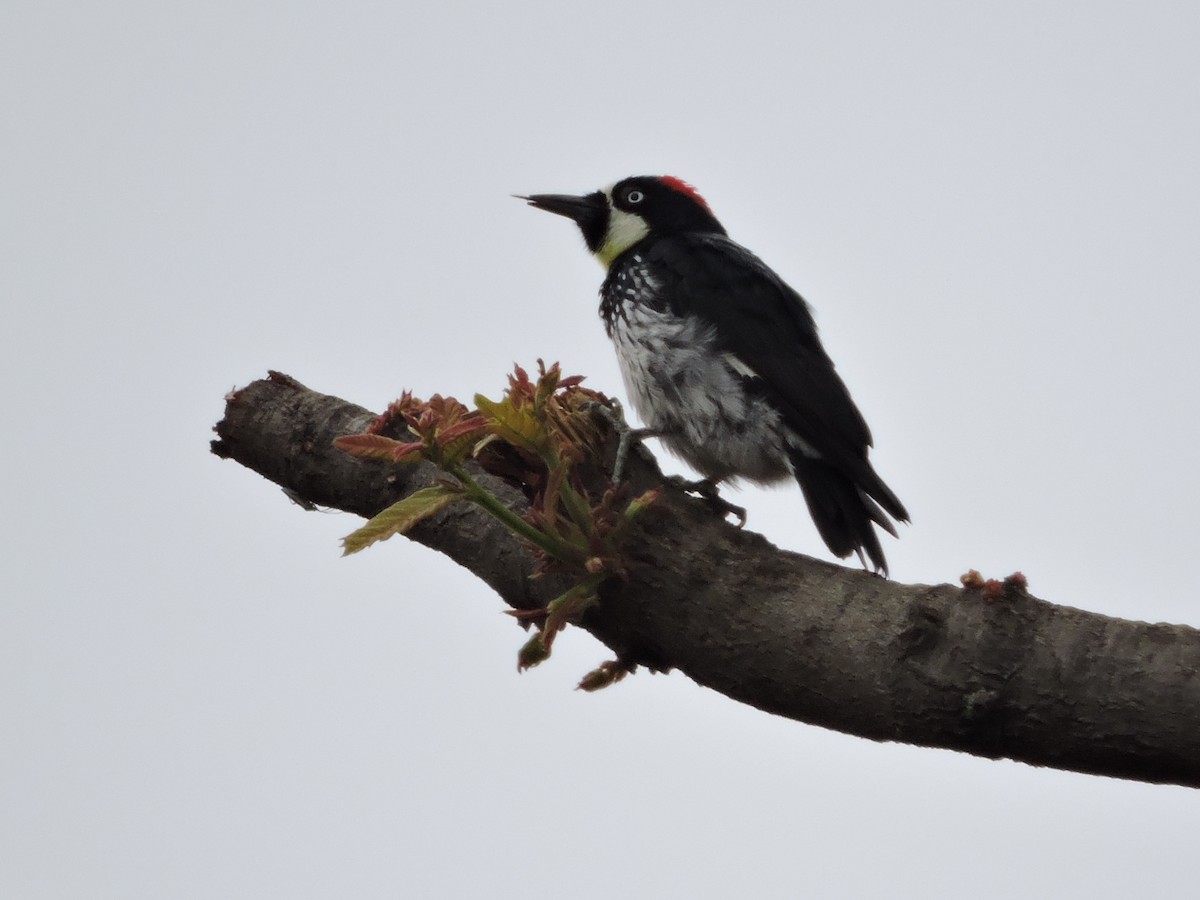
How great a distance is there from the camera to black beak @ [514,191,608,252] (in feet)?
17.1

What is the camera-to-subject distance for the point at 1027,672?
2160 millimetres

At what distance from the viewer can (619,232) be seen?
5.14 metres

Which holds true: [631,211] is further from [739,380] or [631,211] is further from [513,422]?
[513,422]

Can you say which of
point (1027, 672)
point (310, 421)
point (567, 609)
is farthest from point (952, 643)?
point (310, 421)

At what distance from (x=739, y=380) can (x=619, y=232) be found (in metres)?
1.49

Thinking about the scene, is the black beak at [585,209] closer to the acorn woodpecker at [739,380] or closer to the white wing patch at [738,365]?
the acorn woodpecker at [739,380]

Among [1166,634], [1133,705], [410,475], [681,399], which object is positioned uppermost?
[681,399]

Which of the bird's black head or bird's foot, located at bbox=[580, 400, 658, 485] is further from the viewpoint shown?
the bird's black head

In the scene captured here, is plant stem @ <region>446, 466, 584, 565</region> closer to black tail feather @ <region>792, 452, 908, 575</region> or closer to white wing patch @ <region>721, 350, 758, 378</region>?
black tail feather @ <region>792, 452, 908, 575</region>

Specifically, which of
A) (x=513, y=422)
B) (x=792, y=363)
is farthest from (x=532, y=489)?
(x=792, y=363)

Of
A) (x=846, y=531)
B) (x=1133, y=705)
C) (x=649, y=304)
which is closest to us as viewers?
(x=1133, y=705)

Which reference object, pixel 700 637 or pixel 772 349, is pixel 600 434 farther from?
pixel 772 349

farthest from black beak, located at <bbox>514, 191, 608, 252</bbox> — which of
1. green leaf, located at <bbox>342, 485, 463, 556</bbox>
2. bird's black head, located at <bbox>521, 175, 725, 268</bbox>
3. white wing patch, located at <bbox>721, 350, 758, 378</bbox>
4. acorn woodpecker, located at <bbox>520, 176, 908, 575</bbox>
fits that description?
green leaf, located at <bbox>342, 485, 463, 556</bbox>

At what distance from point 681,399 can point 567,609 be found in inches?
57.2
